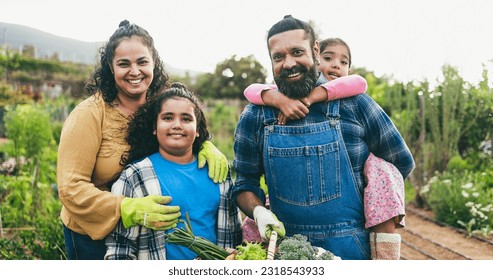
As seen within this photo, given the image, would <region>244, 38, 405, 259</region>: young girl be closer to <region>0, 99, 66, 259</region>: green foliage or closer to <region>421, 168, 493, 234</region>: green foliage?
<region>0, 99, 66, 259</region>: green foliage

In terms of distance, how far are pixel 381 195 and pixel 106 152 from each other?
1.12 m

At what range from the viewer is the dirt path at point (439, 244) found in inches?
176

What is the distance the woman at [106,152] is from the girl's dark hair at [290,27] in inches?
22.2

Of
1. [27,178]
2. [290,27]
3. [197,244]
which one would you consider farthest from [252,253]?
[27,178]

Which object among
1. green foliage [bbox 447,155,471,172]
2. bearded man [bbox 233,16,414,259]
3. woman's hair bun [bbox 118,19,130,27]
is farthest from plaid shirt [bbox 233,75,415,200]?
green foliage [bbox 447,155,471,172]

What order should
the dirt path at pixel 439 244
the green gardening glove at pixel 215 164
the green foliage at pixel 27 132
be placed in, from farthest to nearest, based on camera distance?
1. the green foliage at pixel 27 132
2. the dirt path at pixel 439 244
3. the green gardening glove at pixel 215 164

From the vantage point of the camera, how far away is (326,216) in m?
1.93

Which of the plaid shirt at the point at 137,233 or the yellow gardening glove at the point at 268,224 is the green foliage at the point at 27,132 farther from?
the yellow gardening glove at the point at 268,224

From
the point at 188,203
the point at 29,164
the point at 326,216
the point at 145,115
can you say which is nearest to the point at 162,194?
the point at 188,203

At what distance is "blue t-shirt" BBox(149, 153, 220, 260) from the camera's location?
2.06 metres

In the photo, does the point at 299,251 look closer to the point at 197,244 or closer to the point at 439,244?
the point at 197,244

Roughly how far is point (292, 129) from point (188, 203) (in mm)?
525

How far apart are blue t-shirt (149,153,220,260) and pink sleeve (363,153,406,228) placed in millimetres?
626

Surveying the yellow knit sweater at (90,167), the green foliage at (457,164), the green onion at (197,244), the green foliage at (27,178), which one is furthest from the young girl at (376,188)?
the green foliage at (457,164)
